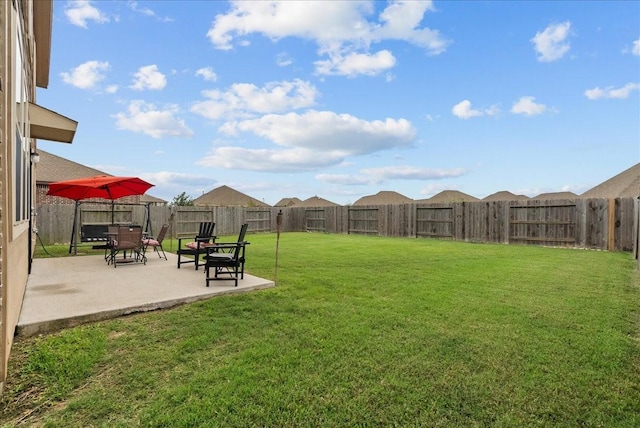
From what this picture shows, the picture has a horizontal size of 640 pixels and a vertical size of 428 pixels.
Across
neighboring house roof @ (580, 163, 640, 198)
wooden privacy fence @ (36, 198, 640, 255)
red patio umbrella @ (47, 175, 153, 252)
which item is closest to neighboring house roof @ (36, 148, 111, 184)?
wooden privacy fence @ (36, 198, 640, 255)

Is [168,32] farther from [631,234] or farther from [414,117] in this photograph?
[631,234]

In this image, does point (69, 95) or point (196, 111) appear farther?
point (196, 111)

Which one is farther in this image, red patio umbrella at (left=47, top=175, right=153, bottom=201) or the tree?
the tree

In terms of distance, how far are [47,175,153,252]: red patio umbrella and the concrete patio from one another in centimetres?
194

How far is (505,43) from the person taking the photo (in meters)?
11.2

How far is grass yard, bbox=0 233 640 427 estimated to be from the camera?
6.95 ft

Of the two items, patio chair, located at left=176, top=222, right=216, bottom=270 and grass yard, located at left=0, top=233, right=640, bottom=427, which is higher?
patio chair, located at left=176, top=222, right=216, bottom=270

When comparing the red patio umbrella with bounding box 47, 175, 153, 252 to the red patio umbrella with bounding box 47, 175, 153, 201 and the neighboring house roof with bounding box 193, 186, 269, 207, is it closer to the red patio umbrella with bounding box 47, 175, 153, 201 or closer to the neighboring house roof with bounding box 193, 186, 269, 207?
the red patio umbrella with bounding box 47, 175, 153, 201

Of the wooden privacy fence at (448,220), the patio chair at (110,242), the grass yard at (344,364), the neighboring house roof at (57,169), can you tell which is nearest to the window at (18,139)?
the grass yard at (344,364)

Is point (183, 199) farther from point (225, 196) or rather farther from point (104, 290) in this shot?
point (104, 290)

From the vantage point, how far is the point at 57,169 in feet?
68.2

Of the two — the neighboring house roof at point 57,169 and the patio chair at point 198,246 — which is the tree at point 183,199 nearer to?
the neighboring house roof at point 57,169

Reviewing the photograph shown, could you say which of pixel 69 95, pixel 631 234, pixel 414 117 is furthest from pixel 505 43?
pixel 69 95

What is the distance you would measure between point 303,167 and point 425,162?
9.93 metres
